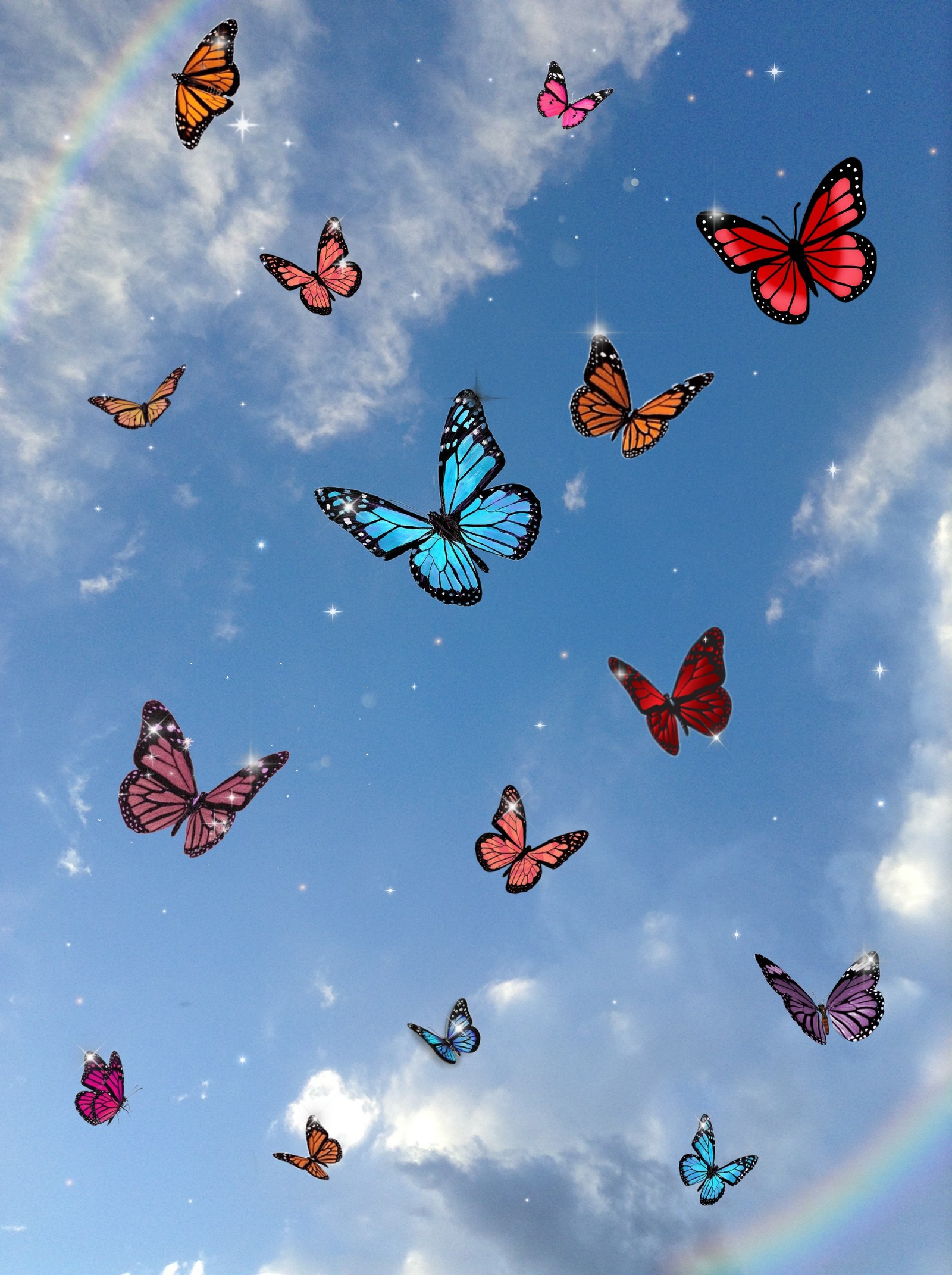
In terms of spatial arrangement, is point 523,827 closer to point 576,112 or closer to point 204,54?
point 576,112

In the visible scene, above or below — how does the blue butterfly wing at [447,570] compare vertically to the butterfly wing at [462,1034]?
above

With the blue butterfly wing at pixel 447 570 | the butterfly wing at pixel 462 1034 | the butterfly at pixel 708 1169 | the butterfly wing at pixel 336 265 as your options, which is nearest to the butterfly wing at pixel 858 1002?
the butterfly at pixel 708 1169

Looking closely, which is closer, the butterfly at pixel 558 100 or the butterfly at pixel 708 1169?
the butterfly at pixel 558 100

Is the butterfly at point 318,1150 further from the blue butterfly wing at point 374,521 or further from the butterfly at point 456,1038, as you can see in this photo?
the blue butterfly wing at point 374,521

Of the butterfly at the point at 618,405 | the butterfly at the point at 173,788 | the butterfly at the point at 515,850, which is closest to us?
the butterfly at the point at 618,405

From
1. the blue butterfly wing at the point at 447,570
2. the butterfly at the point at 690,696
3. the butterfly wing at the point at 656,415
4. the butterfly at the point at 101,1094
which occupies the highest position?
the butterfly wing at the point at 656,415

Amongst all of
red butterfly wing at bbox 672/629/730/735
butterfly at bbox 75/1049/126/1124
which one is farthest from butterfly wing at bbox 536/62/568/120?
butterfly at bbox 75/1049/126/1124
